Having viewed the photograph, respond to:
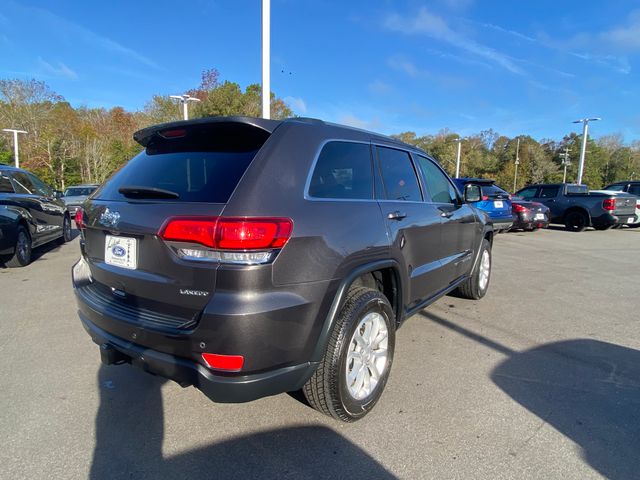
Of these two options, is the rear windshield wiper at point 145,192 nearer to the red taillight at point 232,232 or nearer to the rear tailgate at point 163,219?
the rear tailgate at point 163,219

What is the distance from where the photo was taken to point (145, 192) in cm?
221

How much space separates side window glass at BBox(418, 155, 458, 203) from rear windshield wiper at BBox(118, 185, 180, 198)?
241 cm

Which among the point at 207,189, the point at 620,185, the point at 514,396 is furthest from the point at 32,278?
the point at 620,185

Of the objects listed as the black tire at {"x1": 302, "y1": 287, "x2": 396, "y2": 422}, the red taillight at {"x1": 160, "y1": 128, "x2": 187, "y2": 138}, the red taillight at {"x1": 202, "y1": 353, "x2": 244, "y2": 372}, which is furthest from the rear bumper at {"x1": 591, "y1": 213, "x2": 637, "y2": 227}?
the red taillight at {"x1": 202, "y1": 353, "x2": 244, "y2": 372}

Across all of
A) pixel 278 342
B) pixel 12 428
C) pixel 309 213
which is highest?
pixel 309 213

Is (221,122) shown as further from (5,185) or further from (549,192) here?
(549,192)

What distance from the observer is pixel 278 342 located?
1942 millimetres

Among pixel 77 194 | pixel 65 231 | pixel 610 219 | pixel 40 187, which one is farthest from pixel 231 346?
pixel 77 194

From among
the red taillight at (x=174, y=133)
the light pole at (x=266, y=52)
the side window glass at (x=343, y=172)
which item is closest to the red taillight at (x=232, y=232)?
the side window glass at (x=343, y=172)

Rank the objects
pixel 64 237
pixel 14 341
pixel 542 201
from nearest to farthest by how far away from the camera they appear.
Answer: pixel 14 341, pixel 64 237, pixel 542 201

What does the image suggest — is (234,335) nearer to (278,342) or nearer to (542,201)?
(278,342)

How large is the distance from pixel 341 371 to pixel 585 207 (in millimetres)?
14848

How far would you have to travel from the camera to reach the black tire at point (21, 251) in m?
6.41

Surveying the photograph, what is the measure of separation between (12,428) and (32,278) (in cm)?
433
